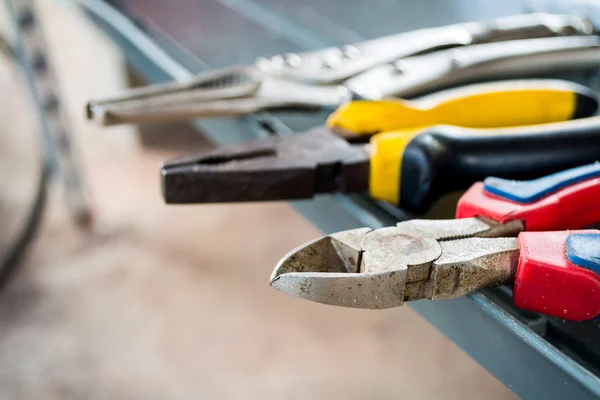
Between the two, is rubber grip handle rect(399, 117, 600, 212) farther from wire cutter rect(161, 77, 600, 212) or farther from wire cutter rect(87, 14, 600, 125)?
wire cutter rect(87, 14, 600, 125)

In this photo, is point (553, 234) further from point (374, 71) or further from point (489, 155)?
point (374, 71)

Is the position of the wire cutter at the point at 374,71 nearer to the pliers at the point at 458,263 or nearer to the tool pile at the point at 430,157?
the tool pile at the point at 430,157

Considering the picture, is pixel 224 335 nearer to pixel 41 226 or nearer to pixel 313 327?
pixel 313 327

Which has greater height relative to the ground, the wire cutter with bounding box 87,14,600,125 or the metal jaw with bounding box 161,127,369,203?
the wire cutter with bounding box 87,14,600,125

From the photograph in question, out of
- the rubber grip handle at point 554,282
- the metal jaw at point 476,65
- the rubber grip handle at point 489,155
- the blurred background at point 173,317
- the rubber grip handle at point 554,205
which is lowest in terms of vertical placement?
the blurred background at point 173,317

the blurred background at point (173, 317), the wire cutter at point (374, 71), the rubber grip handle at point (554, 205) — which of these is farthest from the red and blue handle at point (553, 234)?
the blurred background at point (173, 317)

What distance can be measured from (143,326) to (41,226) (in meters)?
0.43

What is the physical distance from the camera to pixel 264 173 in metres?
0.36

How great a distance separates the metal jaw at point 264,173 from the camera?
0.36 meters

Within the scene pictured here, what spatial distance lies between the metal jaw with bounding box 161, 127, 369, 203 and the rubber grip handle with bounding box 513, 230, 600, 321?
A: 127 millimetres

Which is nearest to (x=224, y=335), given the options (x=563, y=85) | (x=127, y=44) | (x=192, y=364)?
(x=192, y=364)

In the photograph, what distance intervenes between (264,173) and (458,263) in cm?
14

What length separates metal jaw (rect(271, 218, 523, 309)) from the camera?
Answer: 0.25 m

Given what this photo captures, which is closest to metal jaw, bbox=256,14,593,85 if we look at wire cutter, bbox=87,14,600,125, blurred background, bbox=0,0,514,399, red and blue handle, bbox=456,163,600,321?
wire cutter, bbox=87,14,600,125
